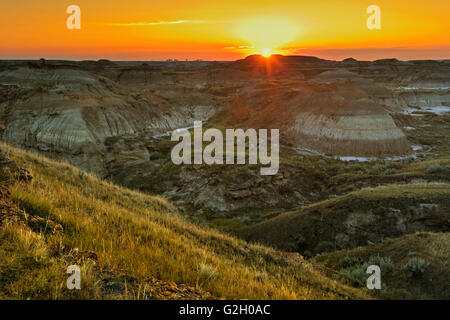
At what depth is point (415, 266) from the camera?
26.2ft

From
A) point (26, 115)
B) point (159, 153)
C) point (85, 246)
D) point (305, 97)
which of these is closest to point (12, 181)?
point (85, 246)

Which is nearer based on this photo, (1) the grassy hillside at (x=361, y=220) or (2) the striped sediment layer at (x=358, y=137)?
(1) the grassy hillside at (x=361, y=220)

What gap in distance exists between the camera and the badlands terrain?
4832 mm

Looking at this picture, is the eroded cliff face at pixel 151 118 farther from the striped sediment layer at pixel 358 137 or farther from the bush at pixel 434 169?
the bush at pixel 434 169

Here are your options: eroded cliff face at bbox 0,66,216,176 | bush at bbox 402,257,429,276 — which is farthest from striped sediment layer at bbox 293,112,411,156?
bush at bbox 402,257,429,276

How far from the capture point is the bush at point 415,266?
7934 millimetres

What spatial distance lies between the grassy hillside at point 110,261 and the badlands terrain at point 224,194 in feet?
0.11

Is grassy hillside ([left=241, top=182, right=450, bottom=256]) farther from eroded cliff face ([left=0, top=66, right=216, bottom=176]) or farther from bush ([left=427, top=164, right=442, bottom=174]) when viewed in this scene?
eroded cliff face ([left=0, top=66, right=216, bottom=176])

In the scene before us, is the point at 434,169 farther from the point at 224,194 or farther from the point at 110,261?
the point at 110,261

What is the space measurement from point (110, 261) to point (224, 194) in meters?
20.4

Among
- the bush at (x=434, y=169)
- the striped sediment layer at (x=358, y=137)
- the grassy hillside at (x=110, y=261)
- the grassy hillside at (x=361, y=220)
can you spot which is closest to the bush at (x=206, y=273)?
the grassy hillside at (x=110, y=261)

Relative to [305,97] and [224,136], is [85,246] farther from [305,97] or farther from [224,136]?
[305,97]

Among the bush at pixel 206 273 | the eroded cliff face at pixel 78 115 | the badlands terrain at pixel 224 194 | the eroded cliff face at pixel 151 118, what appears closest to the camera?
the bush at pixel 206 273

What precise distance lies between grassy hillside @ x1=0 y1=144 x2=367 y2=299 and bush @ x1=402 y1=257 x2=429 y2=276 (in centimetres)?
228
